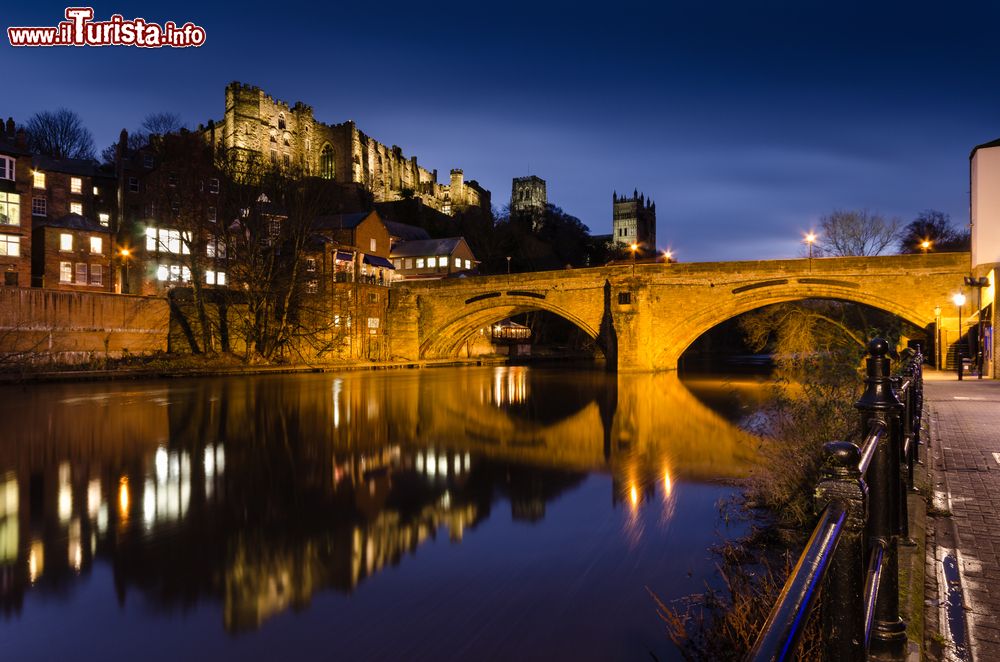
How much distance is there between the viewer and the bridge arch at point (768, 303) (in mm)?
27956

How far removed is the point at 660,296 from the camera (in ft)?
110

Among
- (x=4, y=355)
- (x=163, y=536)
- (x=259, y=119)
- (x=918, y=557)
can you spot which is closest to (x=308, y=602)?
(x=163, y=536)

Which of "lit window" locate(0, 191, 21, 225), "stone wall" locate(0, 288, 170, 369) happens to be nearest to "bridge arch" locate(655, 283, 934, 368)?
"stone wall" locate(0, 288, 170, 369)

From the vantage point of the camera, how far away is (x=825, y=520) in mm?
1688

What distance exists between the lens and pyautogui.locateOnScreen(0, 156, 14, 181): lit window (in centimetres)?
3541

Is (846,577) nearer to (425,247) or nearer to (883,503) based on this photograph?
(883,503)

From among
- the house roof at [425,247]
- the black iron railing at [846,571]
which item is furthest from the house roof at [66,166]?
the black iron railing at [846,571]

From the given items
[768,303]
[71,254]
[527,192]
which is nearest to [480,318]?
[768,303]

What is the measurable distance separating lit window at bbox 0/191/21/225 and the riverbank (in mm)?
11134

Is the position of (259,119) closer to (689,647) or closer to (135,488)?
(135,488)

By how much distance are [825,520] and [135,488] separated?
10.9 meters

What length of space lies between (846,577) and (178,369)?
33973mm

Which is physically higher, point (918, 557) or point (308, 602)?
point (918, 557)

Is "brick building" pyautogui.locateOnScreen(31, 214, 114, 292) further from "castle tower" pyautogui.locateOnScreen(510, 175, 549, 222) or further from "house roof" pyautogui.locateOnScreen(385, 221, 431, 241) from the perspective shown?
"castle tower" pyautogui.locateOnScreen(510, 175, 549, 222)
